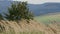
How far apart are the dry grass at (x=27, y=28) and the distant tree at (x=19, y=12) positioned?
1.80ft

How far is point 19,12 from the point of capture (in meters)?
19.6

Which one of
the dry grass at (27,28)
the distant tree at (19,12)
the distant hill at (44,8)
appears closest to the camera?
the dry grass at (27,28)

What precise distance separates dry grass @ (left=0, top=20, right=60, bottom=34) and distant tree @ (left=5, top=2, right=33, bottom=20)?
0.55 meters

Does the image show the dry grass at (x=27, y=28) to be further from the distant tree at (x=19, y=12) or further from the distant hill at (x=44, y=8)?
the distant hill at (x=44, y=8)

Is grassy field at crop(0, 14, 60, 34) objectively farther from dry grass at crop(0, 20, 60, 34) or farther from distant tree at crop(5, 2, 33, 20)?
distant tree at crop(5, 2, 33, 20)

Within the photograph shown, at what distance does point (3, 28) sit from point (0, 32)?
0.62 m

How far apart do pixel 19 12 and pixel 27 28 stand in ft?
8.33

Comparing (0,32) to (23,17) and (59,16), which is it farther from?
(59,16)

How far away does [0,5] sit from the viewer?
24688mm

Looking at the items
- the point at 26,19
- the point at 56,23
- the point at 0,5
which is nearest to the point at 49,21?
the point at 56,23

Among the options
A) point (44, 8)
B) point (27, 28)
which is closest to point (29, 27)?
point (27, 28)

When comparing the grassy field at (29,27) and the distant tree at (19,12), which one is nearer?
the grassy field at (29,27)

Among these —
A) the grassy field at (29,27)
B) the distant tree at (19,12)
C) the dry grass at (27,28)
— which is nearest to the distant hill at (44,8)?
the grassy field at (29,27)

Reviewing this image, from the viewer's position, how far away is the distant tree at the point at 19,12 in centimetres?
1955
